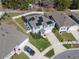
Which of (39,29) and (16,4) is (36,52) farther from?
(16,4)

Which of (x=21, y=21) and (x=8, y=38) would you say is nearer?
(x=8, y=38)

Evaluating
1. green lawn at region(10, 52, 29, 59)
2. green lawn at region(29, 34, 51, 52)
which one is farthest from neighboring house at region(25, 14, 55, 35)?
green lawn at region(10, 52, 29, 59)

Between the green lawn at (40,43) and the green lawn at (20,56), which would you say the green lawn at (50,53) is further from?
the green lawn at (20,56)

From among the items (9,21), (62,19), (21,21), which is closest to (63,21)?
(62,19)

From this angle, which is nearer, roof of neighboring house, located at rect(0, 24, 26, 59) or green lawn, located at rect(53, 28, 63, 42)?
roof of neighboring house, located at rect(0, 24, 26, 59)

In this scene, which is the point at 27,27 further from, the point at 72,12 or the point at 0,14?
the point at 72,12

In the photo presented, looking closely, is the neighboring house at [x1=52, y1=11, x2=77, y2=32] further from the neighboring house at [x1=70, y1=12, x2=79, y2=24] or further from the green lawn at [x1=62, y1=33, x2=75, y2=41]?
the neighboring house at [x1=70, y1=12, x2=79, y2=24]

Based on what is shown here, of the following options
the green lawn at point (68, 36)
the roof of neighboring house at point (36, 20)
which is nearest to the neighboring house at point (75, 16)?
the green lawn at point (68, 36)
